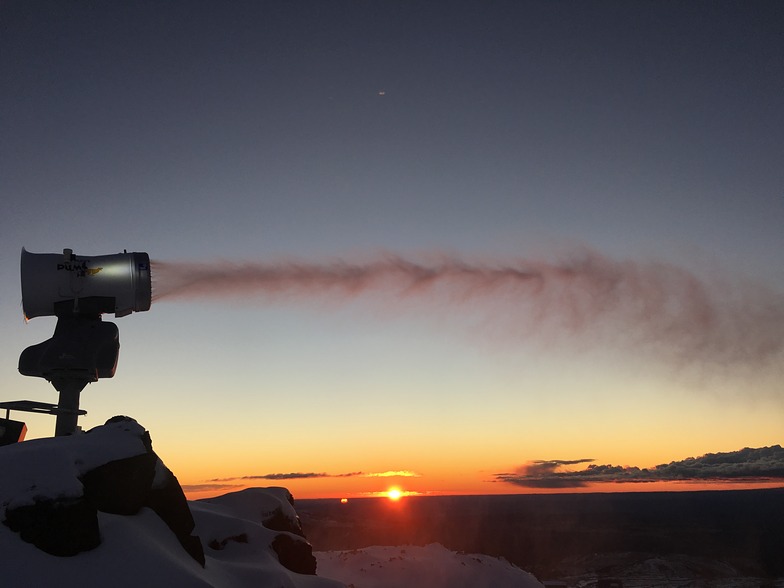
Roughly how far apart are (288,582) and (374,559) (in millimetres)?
32161

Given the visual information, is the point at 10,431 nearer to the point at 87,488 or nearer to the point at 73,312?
the point at 73,312

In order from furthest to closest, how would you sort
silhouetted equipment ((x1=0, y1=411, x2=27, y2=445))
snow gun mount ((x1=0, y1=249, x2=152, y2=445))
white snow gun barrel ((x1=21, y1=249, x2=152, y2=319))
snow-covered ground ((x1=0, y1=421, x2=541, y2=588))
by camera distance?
white snow gun barrel ((x1=21, y1=249, x2=152, y2=319)), snow gun mount ((x1=0, y1=249, x2=152, y2=445)), silhouetted equipment ((x1=0, y1=411, x2=27, y2=445)), snow-covered ground ((x1=0, y1=421, x2=541, y2=588))

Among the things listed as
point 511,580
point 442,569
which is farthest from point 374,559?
→ point 511,580

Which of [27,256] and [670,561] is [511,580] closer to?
[27,256]

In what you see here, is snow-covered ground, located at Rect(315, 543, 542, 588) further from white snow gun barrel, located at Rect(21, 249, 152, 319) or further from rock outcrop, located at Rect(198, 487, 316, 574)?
white snow gun barrel, located at Rect(21, 249, 152, 319)

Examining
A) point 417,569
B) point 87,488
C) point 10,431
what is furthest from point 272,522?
point 417,569

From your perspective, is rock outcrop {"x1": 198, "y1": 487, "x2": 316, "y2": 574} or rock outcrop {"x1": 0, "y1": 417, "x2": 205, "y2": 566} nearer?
rock outcrop {"x1": 0, "y1": 417, "x2": 205, "y2": 566}

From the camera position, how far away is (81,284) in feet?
77.5

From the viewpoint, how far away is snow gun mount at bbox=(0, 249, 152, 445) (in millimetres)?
22266

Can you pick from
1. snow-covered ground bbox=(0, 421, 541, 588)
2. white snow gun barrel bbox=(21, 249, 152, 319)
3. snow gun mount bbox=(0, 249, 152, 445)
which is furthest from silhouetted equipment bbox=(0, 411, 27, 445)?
snow-covered ground bbox=(0, 421, 541, 588)

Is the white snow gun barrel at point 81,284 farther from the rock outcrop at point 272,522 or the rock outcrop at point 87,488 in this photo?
the rock outcrop at point 272,522

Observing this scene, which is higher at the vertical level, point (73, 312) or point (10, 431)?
point (73, 312)

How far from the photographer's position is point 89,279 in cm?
2378

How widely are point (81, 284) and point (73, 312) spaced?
109 centimetres
